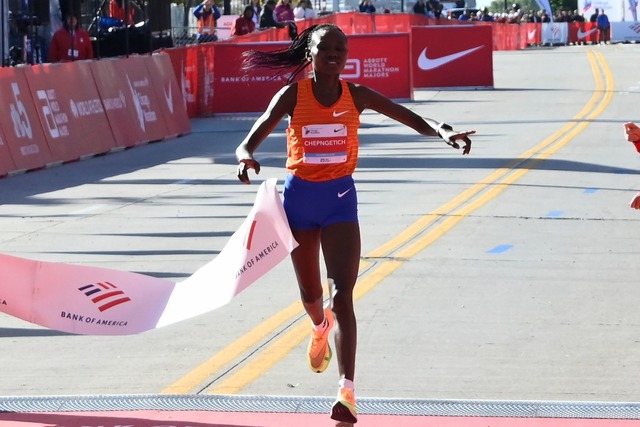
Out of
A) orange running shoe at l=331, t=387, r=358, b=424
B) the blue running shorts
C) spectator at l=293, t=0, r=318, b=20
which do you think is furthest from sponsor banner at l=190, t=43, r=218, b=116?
orange running shoe at l=331, t=387, r=358, b=424

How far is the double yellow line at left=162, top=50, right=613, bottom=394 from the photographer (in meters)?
6.82

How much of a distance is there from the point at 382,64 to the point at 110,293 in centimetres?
2246

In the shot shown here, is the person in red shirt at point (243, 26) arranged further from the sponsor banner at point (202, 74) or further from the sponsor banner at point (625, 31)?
the sponsor banner at point (625, 31)

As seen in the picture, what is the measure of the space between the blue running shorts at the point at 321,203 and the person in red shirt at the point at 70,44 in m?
15.1

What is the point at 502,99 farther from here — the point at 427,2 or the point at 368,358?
the point at 427,2

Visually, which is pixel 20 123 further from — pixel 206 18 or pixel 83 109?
pixel 206 18

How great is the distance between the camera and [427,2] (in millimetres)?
52969

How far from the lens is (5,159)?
53.9 ft

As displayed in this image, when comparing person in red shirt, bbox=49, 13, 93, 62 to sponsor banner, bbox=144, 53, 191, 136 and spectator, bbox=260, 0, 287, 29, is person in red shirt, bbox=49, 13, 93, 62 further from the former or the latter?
spectator, bbox=260, 0, 287, 29

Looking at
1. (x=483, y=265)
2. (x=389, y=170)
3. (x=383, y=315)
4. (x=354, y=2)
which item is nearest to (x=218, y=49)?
(x=389, y=170)

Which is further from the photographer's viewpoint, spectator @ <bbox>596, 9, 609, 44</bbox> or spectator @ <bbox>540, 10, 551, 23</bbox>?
spectator @ <bbox>540, 10, 551, 23</bbox>

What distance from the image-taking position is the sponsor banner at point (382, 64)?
28.2 metres

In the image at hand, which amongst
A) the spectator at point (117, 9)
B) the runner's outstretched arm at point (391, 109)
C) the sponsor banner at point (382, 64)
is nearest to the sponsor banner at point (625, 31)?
the sponsor banner at point (382, 64)

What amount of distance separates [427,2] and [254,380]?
4736 centimetres
